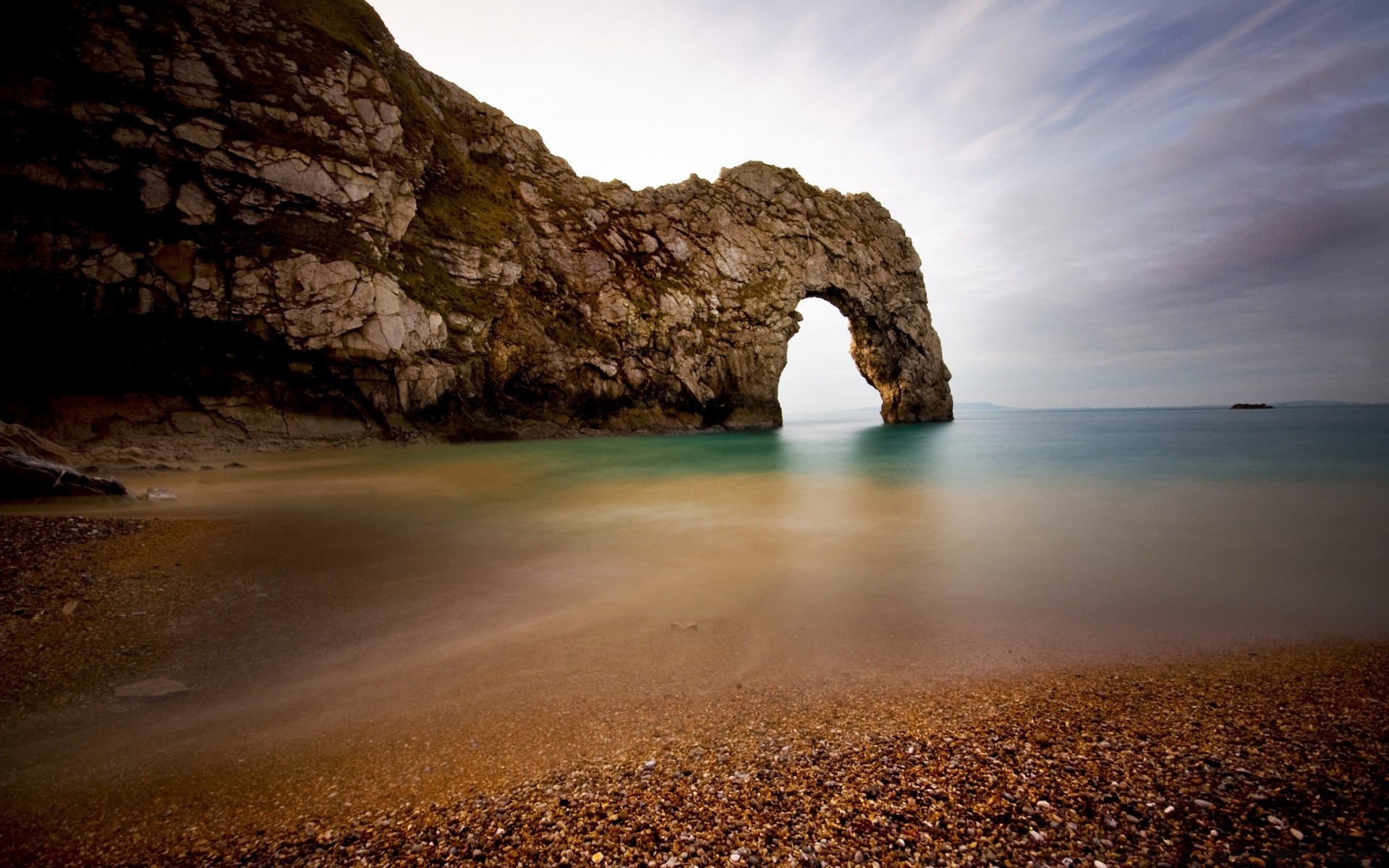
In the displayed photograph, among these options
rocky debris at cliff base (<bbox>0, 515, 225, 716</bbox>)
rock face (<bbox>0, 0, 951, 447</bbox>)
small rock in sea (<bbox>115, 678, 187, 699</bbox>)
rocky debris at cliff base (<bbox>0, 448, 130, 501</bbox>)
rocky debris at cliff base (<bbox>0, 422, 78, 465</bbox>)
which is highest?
rock face (<bbox>0, 0, 951, 447</bbox>)

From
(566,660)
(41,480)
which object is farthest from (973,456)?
(41,480)

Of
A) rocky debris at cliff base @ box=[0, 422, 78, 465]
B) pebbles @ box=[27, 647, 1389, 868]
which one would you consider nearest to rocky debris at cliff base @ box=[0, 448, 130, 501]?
rocky debris at cliff base @ box=[0, 422, 78, 465]

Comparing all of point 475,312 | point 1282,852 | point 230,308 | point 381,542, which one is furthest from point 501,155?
point 1282,852

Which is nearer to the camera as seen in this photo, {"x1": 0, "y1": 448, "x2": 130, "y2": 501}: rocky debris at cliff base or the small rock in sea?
the small rock in sea

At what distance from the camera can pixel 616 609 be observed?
Answer: 197 inches

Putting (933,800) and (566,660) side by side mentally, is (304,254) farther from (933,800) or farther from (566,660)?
(933,800)

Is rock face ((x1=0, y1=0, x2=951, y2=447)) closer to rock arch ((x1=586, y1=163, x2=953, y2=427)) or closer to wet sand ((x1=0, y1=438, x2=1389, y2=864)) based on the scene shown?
rock arch ((x1=586, y1=163, x2=953, y2=427))

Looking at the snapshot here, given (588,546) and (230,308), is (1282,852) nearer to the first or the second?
(588,546)

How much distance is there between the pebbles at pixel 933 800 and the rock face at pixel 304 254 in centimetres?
2430

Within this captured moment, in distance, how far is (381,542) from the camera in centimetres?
723

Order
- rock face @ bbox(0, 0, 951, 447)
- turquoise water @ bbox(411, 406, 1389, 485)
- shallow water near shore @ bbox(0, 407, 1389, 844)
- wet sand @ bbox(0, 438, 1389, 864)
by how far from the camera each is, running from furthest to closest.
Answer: rock face @ bbox(0, 0, 951, 447) → turquoise water @ bbox(411, 406, 1389, 485) → shallow water near shore @ bbox(0, 407, 1389, 844) → wet sand @ bbox(0, 438, 1389, 864)

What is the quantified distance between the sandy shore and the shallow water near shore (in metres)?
0.22

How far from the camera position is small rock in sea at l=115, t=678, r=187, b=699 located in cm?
332

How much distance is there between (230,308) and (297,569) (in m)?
19.9
